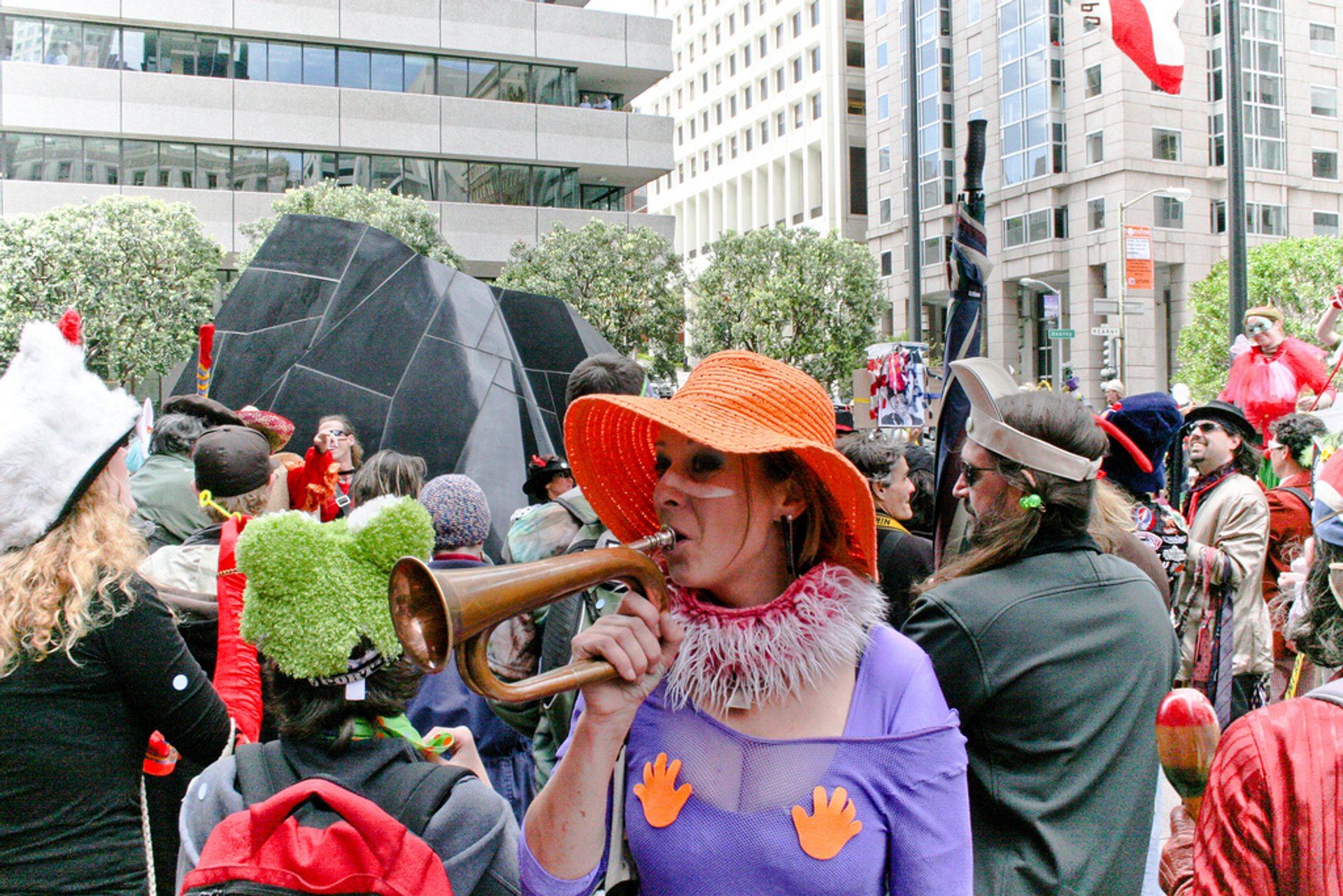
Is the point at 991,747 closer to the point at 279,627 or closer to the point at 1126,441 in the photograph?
the point at 279,627

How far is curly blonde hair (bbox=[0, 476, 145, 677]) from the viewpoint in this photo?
7.46ft

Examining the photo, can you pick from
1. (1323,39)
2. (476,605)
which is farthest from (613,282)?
(1323,39)

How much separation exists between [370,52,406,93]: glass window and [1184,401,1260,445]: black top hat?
38.7 metres

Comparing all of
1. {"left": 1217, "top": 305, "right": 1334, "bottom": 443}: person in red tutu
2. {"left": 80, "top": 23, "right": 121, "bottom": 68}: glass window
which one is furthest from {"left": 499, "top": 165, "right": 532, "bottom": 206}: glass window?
{"left": 1217, "top": 305, "right": 1334, "bottom": 443}: person in red tutu

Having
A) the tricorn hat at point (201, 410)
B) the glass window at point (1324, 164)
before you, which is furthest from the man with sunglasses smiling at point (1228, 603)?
the glass window at point (1324, 164)

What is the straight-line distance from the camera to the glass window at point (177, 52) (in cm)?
3697

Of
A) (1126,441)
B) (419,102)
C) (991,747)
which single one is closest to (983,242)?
(1126,441)

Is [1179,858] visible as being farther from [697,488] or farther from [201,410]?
[201,410]

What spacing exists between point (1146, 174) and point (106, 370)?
127ft

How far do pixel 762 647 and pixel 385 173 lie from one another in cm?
4026

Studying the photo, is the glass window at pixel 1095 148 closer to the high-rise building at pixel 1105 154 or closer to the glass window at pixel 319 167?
the high-rise building at pixel 1105 154

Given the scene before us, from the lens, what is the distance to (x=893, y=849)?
1646 mm

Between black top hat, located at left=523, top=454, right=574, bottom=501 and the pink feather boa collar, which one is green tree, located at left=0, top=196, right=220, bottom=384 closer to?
black top hat, located at left=523, top=454, right=574, bottom=501

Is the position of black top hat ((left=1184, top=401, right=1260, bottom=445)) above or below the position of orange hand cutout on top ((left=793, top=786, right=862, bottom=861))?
above
